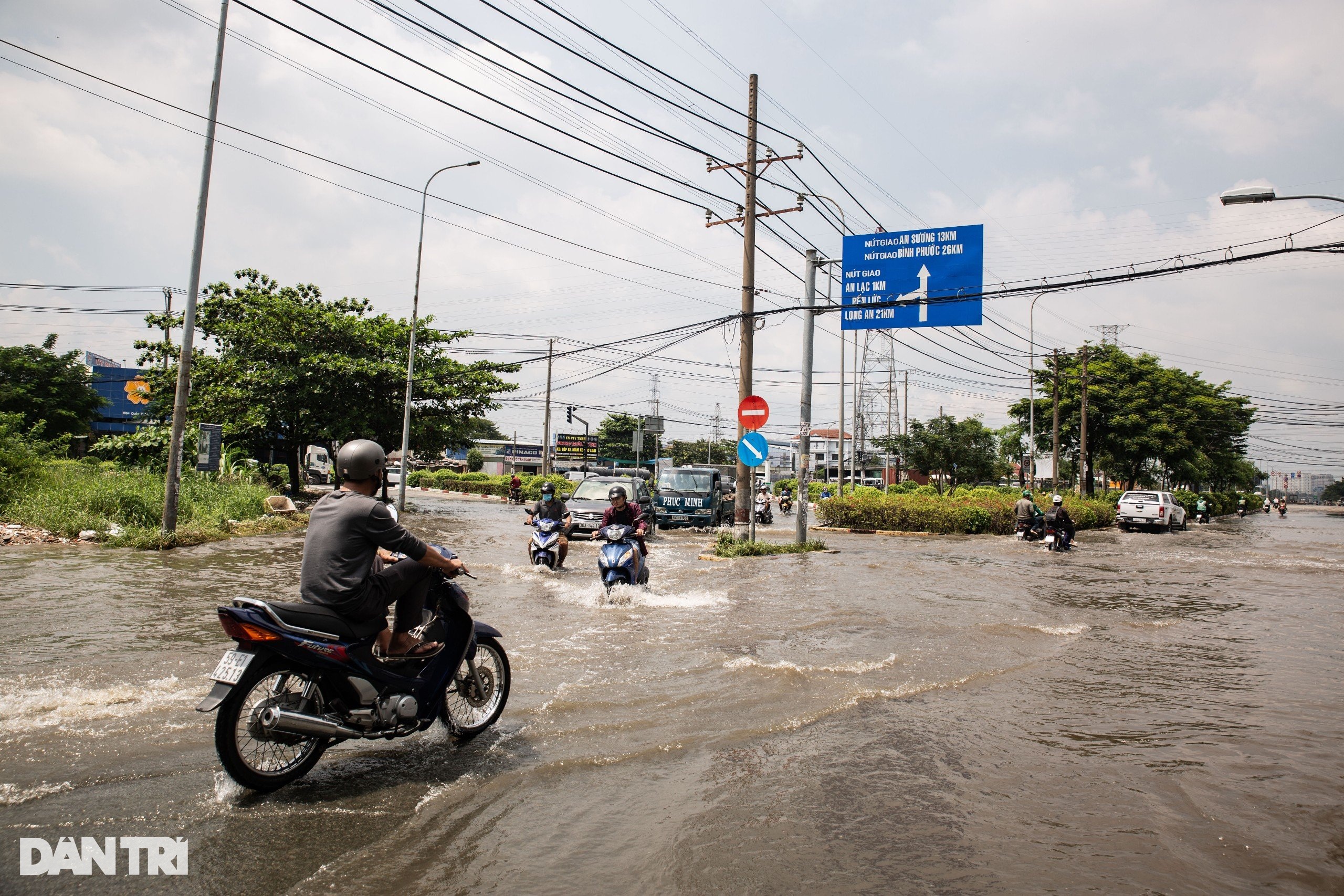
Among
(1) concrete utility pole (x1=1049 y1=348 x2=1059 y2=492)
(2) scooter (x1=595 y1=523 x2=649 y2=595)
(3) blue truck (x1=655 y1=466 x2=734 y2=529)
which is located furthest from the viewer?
(1) concrete utility pole (x1=1049 y1=348 x2=1059 y2=492)

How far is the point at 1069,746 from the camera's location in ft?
16.3

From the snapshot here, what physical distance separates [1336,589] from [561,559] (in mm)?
13485

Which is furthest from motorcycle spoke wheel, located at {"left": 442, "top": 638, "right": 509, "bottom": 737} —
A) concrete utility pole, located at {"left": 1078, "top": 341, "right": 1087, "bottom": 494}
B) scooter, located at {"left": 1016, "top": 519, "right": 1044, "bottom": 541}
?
concrete utility pole, located at {"left": 1078, "top": 341, "right": 1087, "bottom": 494}

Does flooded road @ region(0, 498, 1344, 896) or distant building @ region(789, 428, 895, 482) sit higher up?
distant building @ region(789, 428, 895, 482)

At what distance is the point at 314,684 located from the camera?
12.7 feet

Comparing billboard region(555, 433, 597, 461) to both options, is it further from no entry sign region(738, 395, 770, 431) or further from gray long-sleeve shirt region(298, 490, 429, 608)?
gray long-sleeve shirt region(298, 490, 429, 608)

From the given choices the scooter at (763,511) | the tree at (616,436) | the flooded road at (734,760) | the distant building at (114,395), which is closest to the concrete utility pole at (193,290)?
the flooded road at (734,760)

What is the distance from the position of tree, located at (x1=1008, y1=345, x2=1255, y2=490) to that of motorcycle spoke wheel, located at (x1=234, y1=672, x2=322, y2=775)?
41.9 metres

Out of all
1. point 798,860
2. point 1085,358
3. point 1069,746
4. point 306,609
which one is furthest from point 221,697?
point 1085,358

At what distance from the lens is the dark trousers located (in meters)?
3.99

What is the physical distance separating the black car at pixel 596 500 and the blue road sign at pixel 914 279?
6758 millimetres

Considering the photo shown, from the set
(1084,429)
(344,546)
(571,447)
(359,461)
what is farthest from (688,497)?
(571,447)

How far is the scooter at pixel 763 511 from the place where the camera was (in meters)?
31.8

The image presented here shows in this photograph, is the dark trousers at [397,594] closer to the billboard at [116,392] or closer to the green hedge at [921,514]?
the green hedge at [921,514]
